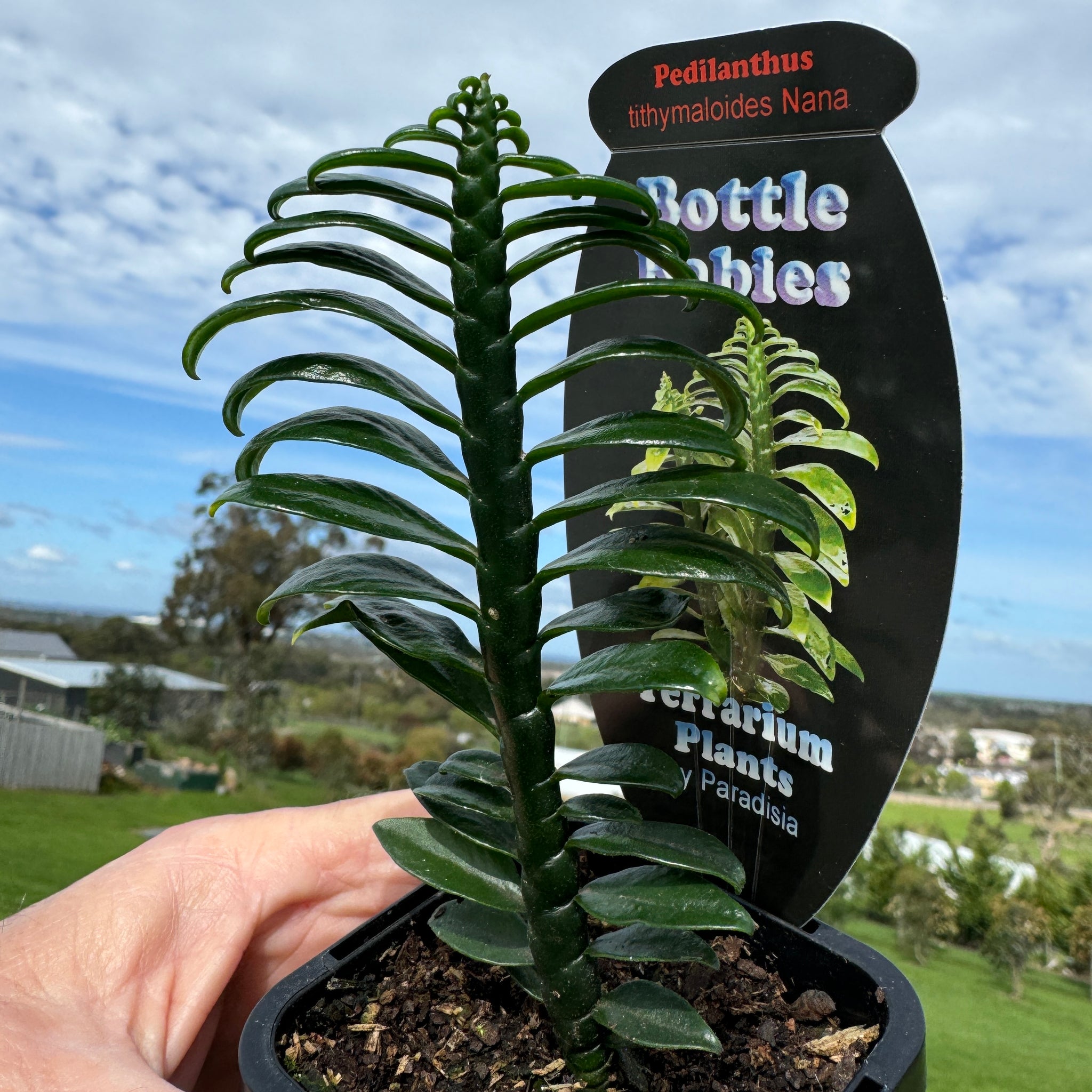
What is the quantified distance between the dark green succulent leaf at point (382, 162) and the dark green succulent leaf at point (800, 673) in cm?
38

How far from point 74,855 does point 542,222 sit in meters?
2.30

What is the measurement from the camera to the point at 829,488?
0.58 m

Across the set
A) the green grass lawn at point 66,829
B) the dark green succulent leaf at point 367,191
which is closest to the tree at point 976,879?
the green grass lawn at point 66,829

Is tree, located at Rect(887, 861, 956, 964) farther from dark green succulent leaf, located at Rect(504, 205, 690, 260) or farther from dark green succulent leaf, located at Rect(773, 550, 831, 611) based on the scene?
dark green succulent leaf, located at Rect(504, 205, 690, 260)

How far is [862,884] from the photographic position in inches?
191

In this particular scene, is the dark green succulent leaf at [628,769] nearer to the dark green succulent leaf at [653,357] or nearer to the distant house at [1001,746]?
the dark green succulent leaf at [653,357]

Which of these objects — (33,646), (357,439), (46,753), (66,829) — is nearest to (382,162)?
(357,439)

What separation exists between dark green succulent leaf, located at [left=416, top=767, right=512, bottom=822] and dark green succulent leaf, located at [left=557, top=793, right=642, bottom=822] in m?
0.04

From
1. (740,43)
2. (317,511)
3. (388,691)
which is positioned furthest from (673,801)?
(388,691)

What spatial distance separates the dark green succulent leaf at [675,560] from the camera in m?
0.41

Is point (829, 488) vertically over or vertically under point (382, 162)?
under

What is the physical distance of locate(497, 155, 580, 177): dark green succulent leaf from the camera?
0.44 meters

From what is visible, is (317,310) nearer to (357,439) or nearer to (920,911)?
(357,439)

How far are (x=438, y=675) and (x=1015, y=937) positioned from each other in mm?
4839
